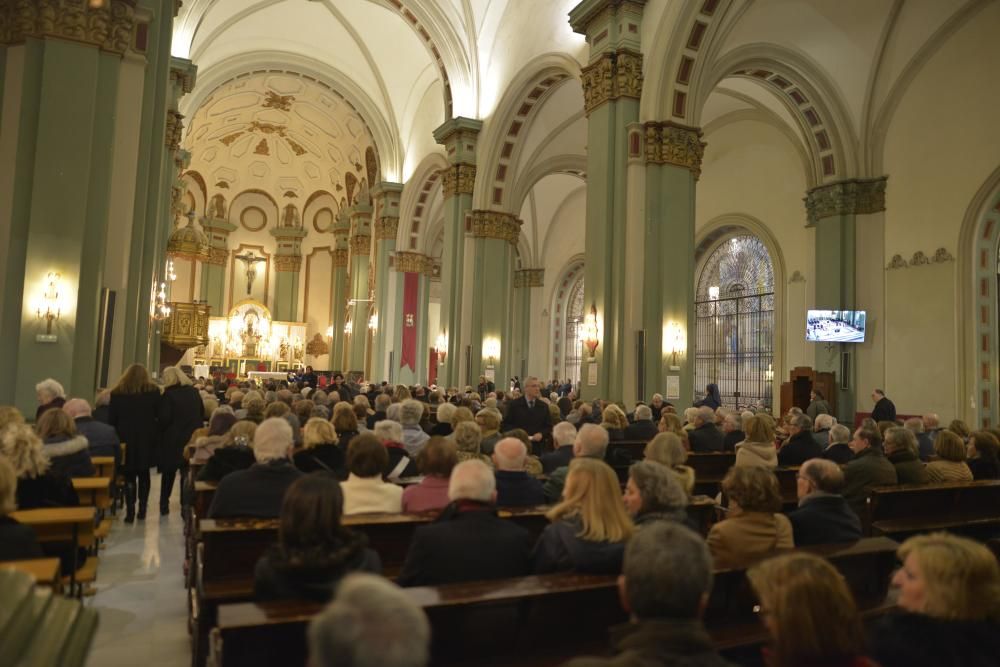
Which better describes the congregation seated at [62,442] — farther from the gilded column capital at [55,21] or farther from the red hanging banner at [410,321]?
the red hanging banner at [410,321]

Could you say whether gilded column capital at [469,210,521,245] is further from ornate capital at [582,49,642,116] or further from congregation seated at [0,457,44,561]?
congregation seated at [0,457,44,561]

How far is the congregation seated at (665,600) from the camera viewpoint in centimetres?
167

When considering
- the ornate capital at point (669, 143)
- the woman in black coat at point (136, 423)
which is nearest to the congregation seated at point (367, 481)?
the woman in black coat at point (136, 423)

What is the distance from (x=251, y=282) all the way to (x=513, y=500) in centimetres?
3359

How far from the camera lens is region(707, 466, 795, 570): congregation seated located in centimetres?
336

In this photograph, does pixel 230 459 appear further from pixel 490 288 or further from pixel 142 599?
pixel 490 288

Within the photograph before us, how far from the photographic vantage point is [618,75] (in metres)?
12.7

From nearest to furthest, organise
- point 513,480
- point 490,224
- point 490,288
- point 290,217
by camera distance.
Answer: point 513,480 → point 490,224 → point 490,288 → point 290,217

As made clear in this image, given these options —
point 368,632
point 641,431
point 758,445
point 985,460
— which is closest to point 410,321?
point 641,431

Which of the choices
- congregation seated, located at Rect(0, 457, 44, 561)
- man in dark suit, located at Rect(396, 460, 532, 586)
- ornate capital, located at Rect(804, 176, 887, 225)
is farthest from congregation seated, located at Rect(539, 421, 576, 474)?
ornate capital, located at Rect(804, 176, 887, 225)

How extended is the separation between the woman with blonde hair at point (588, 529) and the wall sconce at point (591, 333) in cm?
966

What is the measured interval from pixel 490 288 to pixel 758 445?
12.8 m

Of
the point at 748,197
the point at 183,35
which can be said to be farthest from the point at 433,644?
the point at 748,197

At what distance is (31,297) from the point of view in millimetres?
8383
